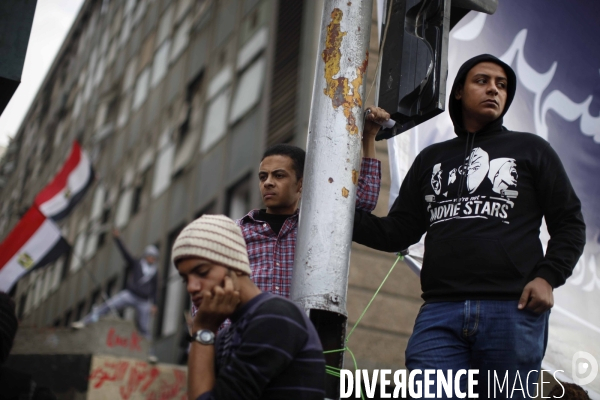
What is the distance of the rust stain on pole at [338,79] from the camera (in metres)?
3.84

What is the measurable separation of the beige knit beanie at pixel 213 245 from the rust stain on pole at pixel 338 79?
92 cm

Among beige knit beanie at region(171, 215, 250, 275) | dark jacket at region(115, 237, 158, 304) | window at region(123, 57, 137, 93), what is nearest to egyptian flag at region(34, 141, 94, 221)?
dark jacket at region(115, 237, 158, 304)

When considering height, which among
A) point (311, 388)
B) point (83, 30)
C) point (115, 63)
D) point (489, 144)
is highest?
point (83, 30)

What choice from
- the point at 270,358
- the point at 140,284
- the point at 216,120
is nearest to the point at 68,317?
the point at 216,120

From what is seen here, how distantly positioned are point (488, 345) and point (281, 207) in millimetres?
1347

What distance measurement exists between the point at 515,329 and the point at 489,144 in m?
0.89

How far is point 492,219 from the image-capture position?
12.3ft

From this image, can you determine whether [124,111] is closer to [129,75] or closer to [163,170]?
[129,75]

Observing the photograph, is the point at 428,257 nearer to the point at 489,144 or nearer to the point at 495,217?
the point at 495,217

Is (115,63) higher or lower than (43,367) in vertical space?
higher

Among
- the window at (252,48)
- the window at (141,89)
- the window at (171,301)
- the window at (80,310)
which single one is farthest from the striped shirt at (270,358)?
the window at (80,310)

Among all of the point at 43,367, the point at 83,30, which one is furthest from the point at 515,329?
the point at 83,30

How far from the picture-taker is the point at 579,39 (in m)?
6.43

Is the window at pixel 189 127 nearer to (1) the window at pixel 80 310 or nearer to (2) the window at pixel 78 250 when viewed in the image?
(1) the window at pixel 80 310
